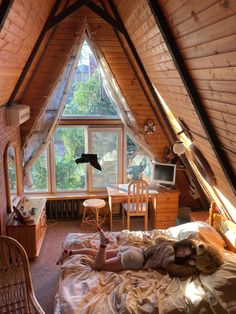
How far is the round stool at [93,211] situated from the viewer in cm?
464

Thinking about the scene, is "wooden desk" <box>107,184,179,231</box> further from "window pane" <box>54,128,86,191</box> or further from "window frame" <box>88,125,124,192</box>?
"window pane" <box>54,128,86,191</box>

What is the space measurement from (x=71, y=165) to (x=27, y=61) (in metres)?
2.11

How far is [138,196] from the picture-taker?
14.6ft

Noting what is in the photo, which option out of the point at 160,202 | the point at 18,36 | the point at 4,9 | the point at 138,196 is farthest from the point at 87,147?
the point at 4,9

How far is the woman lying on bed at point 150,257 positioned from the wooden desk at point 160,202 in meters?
1.63

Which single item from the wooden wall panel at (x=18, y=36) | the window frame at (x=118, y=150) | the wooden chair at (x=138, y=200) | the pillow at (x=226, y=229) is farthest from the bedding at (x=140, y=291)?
the window frame at (x=118, y=150)

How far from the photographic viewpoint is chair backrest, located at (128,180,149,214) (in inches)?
173

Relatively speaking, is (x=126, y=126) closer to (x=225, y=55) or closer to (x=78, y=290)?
(x=78, y=290)

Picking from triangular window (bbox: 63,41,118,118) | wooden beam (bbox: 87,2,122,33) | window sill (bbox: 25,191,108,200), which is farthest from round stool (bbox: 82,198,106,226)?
wooden beam (bbox: 87,2,122,33)

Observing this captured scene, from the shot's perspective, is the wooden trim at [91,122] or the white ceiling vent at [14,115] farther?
the wooden trim at [91,122]

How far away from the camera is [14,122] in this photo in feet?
12.1

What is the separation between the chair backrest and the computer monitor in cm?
43

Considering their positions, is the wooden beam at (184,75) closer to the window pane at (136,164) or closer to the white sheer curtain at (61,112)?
the white sheer curtain at (61,112)

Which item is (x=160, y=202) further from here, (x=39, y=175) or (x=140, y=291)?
(x=140, y=291)
